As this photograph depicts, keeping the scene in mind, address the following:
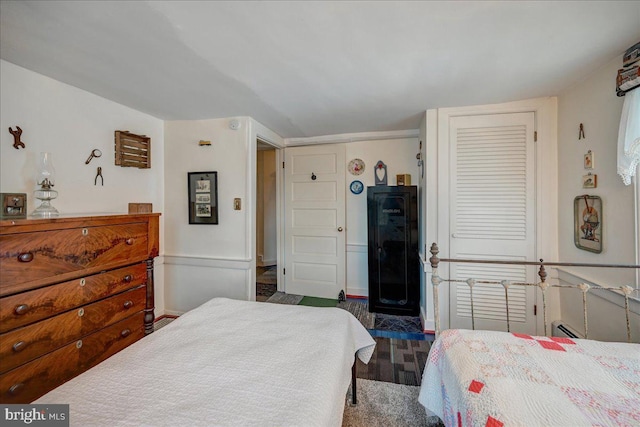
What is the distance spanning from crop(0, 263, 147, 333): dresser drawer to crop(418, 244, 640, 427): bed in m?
2.11

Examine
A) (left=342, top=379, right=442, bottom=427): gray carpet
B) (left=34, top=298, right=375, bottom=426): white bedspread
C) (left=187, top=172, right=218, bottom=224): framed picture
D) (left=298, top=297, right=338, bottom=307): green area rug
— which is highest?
(left=187, top=172, right=218, bottom=224): framed picture

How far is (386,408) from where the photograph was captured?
170 centimetres

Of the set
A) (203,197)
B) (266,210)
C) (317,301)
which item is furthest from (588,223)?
(266,210)

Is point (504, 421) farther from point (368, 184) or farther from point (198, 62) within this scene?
point (368, 184)

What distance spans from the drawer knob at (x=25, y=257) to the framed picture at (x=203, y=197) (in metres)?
1.65

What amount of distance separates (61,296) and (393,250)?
304 cm

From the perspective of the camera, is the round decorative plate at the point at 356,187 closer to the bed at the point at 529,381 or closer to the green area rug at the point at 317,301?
the green area rug at the point at 317,301

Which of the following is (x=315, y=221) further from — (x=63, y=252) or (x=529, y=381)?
(x=529, y=381)

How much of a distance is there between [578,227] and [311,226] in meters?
2.91

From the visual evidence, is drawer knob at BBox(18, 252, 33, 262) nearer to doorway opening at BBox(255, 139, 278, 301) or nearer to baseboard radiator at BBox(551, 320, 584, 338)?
doorway opening at BBox(255, 139, 278, 301)

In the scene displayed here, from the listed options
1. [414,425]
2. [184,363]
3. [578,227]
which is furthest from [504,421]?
[578,227]

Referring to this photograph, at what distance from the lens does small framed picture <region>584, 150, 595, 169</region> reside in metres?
2.00

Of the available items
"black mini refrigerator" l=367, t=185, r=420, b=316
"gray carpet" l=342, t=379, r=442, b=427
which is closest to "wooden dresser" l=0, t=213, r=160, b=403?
"gray carpet" l=342, t=379, r=442, b=427

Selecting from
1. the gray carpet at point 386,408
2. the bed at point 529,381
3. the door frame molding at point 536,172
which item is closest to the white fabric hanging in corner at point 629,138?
the door frame molding at point 536,172
